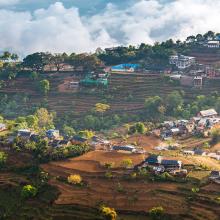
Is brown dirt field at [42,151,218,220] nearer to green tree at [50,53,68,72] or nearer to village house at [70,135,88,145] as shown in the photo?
village house at [70,135,88,145]

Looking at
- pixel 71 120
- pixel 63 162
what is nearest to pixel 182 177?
pixel 63 162

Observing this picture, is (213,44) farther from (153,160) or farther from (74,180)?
(74,180)

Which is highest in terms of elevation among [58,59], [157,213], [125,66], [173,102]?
[58,59]

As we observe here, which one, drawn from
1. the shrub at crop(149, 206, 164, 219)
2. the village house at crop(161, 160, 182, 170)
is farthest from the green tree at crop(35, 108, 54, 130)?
the shrub at crop(149, 206, 164, 219)

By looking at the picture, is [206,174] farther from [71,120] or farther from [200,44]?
[200,44]

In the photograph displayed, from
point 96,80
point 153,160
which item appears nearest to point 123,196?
point 153,160
